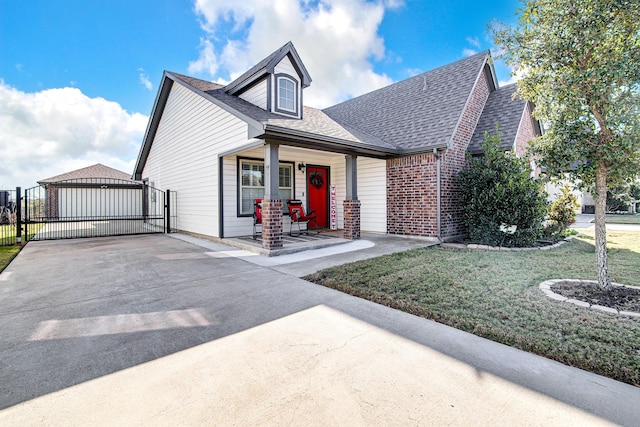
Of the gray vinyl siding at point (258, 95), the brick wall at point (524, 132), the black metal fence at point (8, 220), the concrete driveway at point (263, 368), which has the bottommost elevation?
the concrete driveway at point (263, 368)

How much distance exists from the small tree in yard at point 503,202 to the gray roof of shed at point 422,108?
134 cm

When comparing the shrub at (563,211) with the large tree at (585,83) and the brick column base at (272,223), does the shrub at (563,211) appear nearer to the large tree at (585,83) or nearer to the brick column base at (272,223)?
the large tree at (585,83)

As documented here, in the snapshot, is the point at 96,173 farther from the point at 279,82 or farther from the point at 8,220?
the point at 279,82

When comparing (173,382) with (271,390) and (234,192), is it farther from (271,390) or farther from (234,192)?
(234,192)

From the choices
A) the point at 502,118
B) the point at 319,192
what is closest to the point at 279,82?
the point at 319,192

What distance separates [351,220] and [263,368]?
642 centimetres

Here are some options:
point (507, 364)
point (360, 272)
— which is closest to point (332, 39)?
point (360, 272)

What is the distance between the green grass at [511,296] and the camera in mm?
2467

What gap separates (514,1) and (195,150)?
9.26 metres

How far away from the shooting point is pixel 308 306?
359 centimetres

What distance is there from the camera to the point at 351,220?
8.47 m

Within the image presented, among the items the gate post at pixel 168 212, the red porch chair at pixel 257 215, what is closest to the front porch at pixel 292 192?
the red porch chair at pixel 257 215

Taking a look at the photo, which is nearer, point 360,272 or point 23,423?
point 23,423

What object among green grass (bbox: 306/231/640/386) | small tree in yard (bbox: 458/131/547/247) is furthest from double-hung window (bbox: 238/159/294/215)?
small tree in yard (bbox: 458/131/547/247)
